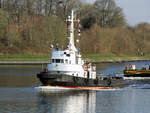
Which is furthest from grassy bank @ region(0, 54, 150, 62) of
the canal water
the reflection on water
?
the reflection on water

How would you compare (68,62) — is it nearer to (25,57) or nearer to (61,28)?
(25,57)

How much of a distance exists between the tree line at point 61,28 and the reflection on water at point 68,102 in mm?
56757

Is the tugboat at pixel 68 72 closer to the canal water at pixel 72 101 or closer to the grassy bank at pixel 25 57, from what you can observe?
the canal water at pixel 72 101

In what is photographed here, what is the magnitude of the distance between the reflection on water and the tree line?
56.8m

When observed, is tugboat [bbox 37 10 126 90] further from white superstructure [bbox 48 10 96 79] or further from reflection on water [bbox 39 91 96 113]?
reflection on water [bbox 39 91 96 113]

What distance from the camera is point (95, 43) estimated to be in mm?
141375

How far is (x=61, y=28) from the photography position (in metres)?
127

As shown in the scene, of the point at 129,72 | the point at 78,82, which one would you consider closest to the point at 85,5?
the point at 129,72

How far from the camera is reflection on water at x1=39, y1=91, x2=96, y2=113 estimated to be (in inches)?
1663

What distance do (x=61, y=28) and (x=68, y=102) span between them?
3192 inches

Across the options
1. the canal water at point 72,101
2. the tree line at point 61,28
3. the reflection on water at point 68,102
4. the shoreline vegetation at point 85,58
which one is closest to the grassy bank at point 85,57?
the shoreline vegetation at point 85,58

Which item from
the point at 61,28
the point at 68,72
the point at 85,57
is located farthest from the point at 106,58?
the point at 68,72

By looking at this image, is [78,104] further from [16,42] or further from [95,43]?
[95,43]

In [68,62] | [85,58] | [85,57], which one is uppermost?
[85,57]
